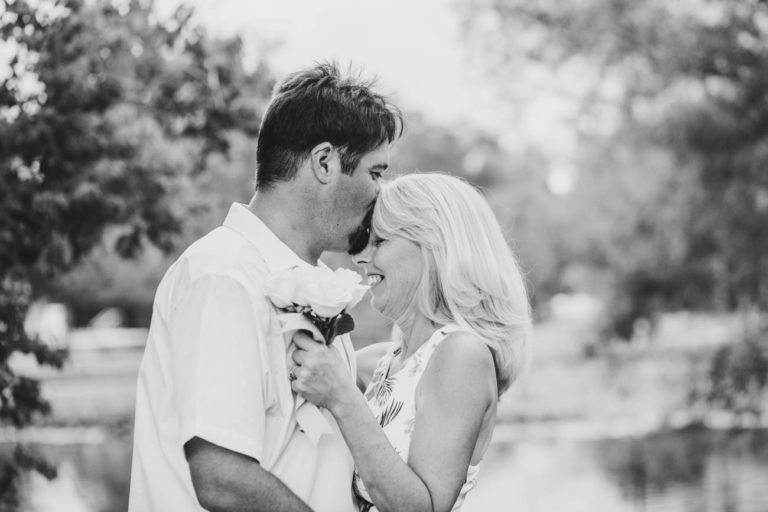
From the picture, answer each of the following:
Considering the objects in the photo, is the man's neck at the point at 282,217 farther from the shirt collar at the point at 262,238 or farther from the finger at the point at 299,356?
the finger at the point at 299,356

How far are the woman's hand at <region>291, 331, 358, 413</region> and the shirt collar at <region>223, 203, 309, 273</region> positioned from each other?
0.76ft

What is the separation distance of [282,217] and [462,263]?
0.71 m

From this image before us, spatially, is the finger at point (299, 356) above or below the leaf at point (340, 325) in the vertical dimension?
below

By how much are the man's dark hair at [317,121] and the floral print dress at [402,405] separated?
27.4 inches

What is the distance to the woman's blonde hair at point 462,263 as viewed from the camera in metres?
3.46

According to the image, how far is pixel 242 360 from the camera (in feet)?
8.62

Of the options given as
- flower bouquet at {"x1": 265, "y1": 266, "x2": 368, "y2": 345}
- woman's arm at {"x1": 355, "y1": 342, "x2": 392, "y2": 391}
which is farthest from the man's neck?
woman's arm at {"x1": 355, "y1": 342, "x2": 392, "y2": 391}

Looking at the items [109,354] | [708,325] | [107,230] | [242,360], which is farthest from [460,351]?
[708,325]

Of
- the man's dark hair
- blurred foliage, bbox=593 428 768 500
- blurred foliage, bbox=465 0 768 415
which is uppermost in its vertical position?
the man's dark hair

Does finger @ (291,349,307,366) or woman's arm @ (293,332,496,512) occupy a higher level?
finger @ (291,349,307,366)

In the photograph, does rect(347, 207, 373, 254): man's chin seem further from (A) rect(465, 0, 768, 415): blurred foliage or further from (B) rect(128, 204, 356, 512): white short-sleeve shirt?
(A) rect(465, 0, 768, 415): blurred foliage

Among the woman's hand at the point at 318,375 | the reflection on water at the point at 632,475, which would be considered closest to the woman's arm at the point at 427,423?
the woman's hand at the point at 318,375

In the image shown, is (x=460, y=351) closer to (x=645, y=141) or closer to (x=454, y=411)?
(x=454, y=411)

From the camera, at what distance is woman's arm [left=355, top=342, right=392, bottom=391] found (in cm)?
411
